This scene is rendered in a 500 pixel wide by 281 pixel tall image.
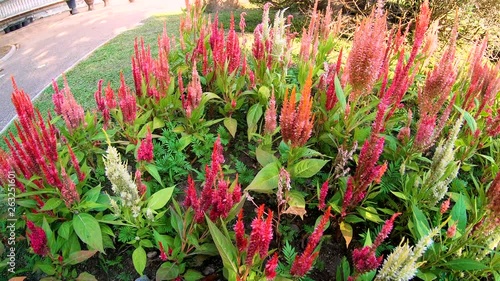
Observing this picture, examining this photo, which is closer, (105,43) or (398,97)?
(398,97)

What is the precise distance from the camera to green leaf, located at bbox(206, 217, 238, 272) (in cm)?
184

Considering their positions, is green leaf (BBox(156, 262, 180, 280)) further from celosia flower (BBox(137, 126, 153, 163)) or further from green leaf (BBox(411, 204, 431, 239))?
green leaf (BBox(411, 204, 431, 239))

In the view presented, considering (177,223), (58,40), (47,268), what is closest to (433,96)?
(177,223)

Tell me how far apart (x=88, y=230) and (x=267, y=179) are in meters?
1.22

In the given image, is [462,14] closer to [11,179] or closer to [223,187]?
[223,187]

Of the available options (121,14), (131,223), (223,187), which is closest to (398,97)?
(223,187)

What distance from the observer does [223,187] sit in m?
1.90

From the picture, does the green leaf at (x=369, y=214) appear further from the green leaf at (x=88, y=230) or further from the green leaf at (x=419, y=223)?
the green leaf at (x=88, y=230)

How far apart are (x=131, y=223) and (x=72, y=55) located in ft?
19.7

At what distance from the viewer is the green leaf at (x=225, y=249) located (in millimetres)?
1841

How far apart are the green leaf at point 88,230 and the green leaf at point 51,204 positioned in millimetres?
140

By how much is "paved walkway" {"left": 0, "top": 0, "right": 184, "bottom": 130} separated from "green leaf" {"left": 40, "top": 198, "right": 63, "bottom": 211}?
3293mm

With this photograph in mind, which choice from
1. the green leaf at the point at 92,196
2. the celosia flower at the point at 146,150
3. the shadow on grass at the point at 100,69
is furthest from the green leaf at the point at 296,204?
the shadow on grass at the point at 100,69

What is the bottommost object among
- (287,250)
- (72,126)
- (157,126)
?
(287,250)
